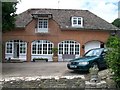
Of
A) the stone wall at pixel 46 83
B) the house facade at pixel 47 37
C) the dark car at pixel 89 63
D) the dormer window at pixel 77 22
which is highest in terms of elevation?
the dormer window at pixel 77 22

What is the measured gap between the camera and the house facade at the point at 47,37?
119ft

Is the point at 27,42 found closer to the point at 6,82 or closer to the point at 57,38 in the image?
the point at 57,38

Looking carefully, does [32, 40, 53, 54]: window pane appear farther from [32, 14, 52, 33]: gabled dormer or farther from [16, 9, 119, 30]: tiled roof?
[16, 9, 119, 30]: tiled roof

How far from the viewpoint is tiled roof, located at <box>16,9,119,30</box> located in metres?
36.9

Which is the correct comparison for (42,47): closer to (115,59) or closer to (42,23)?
(42,23)

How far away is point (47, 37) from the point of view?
36.6m

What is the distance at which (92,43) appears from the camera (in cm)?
3744

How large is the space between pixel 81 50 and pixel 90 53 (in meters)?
16.6

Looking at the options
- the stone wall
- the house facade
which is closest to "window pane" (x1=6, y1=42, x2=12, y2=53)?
the house facade

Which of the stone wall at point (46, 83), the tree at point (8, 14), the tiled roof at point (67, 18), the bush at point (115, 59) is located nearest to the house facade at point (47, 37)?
the tiled roof at point (67, 18)

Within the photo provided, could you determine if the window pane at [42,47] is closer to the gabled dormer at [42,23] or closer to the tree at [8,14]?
the gabled dormer at [42,23]

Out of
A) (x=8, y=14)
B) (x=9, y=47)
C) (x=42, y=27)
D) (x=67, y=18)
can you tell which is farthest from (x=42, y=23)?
(x=8, y=14)

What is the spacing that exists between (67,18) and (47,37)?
157 inches

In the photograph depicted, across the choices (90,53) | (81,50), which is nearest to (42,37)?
(81,50)
